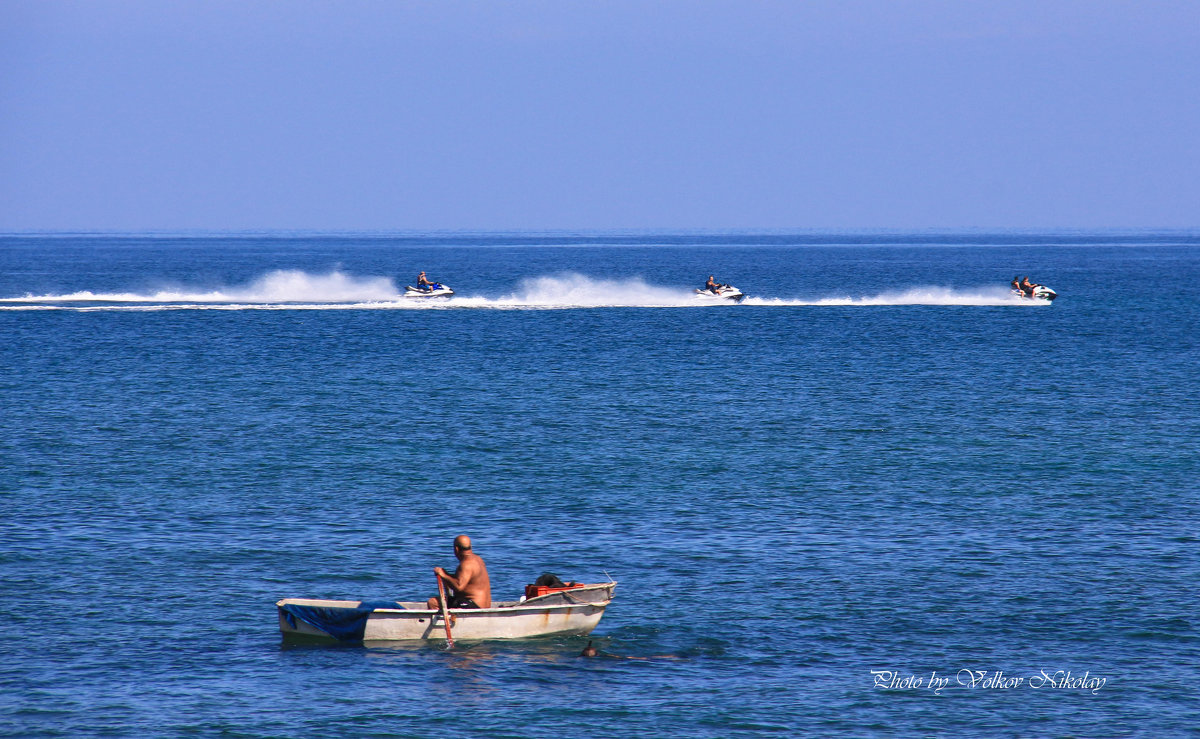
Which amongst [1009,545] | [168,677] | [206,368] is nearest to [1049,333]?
[206,368]

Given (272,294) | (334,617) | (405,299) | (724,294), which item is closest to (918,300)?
(724,294)

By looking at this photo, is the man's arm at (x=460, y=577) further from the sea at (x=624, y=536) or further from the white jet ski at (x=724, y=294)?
the white jet ski at (x=724, y=294)

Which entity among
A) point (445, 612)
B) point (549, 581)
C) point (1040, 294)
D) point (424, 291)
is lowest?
point (445, 612)

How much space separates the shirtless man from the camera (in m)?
24.0

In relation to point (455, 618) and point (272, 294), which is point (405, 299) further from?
point (455, 618)

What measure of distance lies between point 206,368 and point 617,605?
4814cm

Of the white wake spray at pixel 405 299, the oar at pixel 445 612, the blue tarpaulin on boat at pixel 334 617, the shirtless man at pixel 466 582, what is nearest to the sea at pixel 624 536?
the oar at pixel 445 612

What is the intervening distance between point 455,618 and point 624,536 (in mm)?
8742

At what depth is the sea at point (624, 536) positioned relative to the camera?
21.8m

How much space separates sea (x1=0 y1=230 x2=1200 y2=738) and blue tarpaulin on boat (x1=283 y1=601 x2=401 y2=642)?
44 centimetres

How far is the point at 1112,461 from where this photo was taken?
139 feet

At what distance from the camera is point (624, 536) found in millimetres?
32406

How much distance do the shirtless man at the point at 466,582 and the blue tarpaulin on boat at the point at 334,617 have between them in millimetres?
1316

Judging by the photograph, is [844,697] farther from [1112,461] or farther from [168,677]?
[1112,461]
